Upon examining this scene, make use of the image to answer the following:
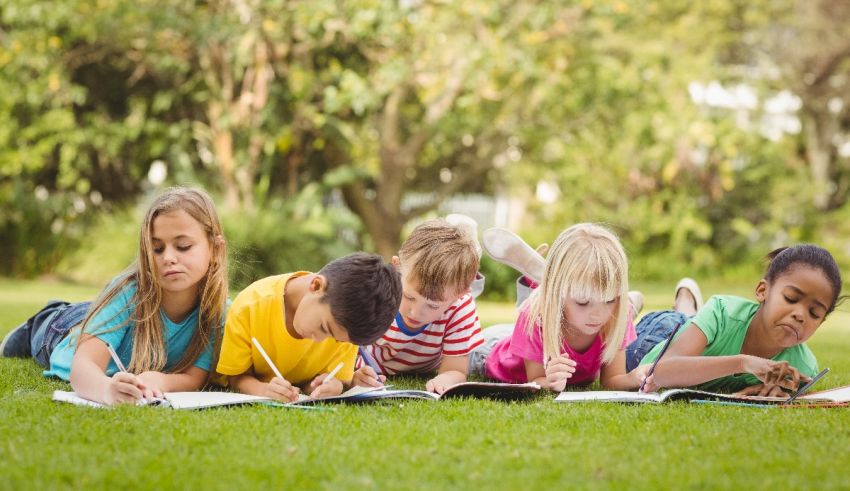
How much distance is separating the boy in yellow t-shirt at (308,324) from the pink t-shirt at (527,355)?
2.88 feet

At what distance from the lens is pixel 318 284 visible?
3793 mm

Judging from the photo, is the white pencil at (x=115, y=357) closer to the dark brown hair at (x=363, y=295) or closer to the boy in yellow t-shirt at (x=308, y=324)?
the boy in yellow t-shirt at (x=308, y=324)

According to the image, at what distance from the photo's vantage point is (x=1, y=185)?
13.8m

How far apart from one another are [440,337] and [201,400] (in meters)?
1.41

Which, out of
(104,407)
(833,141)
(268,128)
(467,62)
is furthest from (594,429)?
(833,141)

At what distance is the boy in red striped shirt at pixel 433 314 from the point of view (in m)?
4.30

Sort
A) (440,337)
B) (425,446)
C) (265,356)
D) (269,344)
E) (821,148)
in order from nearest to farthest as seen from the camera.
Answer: (425,446), (265,356), (269,344), (440,337), (821,148)

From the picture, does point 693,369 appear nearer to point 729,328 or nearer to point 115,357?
point 729,328

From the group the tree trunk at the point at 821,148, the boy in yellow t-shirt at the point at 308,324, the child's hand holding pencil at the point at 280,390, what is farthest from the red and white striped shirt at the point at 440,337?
the tree trunk at the point at 821,148

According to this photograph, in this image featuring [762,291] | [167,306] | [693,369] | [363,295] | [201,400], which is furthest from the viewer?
[762,291]

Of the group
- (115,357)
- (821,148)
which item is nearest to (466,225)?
(115,357)

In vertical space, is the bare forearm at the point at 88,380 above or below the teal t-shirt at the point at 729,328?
below

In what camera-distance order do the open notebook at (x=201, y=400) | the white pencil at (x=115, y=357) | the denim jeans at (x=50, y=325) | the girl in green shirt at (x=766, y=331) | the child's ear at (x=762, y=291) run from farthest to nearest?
the denim jeans at (x=50, y=325) < the child's ear at (x=762, y=291) < the girl in green shirt at (x=766, y=331) < the white pencil at (x=115, y=357) < the open notebook at (x=201, y=400)

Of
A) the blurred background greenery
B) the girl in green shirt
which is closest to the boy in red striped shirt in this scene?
the girl in green shirt
